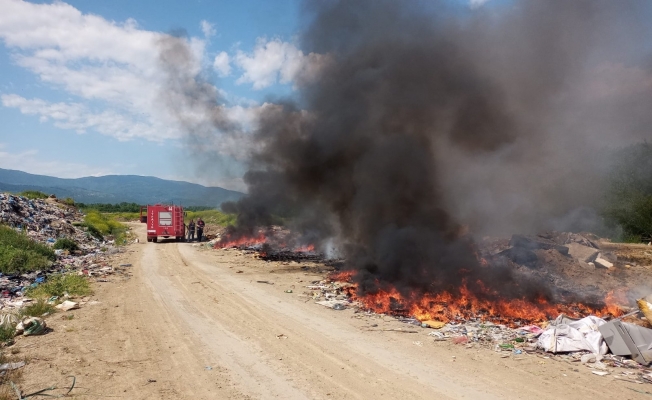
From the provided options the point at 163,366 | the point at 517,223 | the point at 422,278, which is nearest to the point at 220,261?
the point at 422,278

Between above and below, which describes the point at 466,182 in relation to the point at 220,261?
above

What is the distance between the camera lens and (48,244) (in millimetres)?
18406

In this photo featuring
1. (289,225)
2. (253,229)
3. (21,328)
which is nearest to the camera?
(21,328)

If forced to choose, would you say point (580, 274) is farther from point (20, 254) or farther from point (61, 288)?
point (20, 254)

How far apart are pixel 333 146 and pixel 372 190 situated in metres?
3.92

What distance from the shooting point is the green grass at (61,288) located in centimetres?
1078

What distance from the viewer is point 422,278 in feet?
36.3

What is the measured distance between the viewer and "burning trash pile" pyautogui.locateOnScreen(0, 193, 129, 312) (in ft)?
37.8

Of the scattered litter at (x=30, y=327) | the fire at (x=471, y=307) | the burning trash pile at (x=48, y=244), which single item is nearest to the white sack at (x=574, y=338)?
the fire at (x=471, y=307)

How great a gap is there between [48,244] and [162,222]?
35.0 feet

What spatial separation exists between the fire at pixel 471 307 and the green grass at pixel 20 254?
11122 mm

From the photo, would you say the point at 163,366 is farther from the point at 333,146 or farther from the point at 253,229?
the point at 253,229

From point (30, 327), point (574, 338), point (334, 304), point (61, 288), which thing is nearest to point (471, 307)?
point (574, 338)

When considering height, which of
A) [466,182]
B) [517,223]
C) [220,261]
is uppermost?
[466,182]
